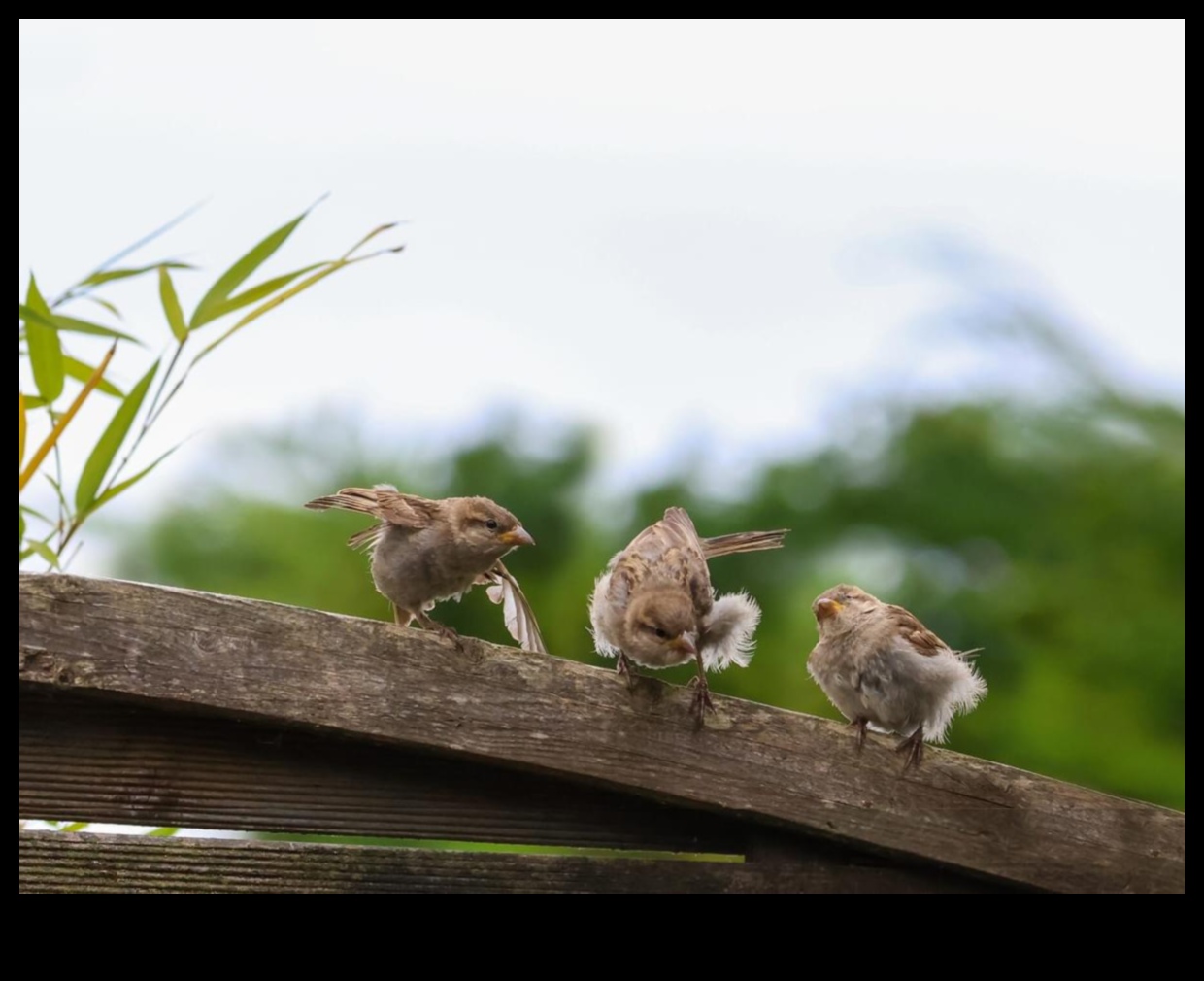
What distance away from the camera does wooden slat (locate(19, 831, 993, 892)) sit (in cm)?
182

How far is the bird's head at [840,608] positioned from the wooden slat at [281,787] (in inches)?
41.5

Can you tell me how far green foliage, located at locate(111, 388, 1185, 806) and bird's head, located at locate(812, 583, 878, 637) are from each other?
1.65 m

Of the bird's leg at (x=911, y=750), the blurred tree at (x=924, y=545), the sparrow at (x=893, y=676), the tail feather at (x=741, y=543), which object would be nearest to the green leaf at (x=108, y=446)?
the tail feather at (x=741, y=543)

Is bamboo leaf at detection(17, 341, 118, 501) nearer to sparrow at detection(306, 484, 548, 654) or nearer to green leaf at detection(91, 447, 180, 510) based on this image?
green leaf at detection(91, 447, 180, 510)

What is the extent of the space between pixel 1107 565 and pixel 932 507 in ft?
3.17

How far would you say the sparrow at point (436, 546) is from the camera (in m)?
Answer: 2.82

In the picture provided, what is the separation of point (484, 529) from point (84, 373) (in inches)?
35.6

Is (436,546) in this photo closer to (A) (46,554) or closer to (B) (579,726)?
(B) (579,726)

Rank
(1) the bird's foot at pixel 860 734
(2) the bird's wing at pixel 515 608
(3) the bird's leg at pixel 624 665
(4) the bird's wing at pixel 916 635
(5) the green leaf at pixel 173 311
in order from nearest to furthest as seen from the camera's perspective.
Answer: (5) the green leaf at pixel 173 311 < (1) the bird's foot at pixel 860 734 < (3) the bird's leg at pixel 624 665 < (2) the bird's wing at pixel 515 608 < (4) the bird's wing at pixel 916 635

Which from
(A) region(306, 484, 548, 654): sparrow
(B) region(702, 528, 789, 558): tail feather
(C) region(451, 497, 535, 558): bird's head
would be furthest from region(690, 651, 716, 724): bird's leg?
(C) region(451, 497, 535, 558): bird's head

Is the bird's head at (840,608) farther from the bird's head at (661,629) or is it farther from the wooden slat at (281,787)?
the wooden slat at (281,787)

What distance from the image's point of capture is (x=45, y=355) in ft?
6.43

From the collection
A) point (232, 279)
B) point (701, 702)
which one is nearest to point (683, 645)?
point (701, 702)
